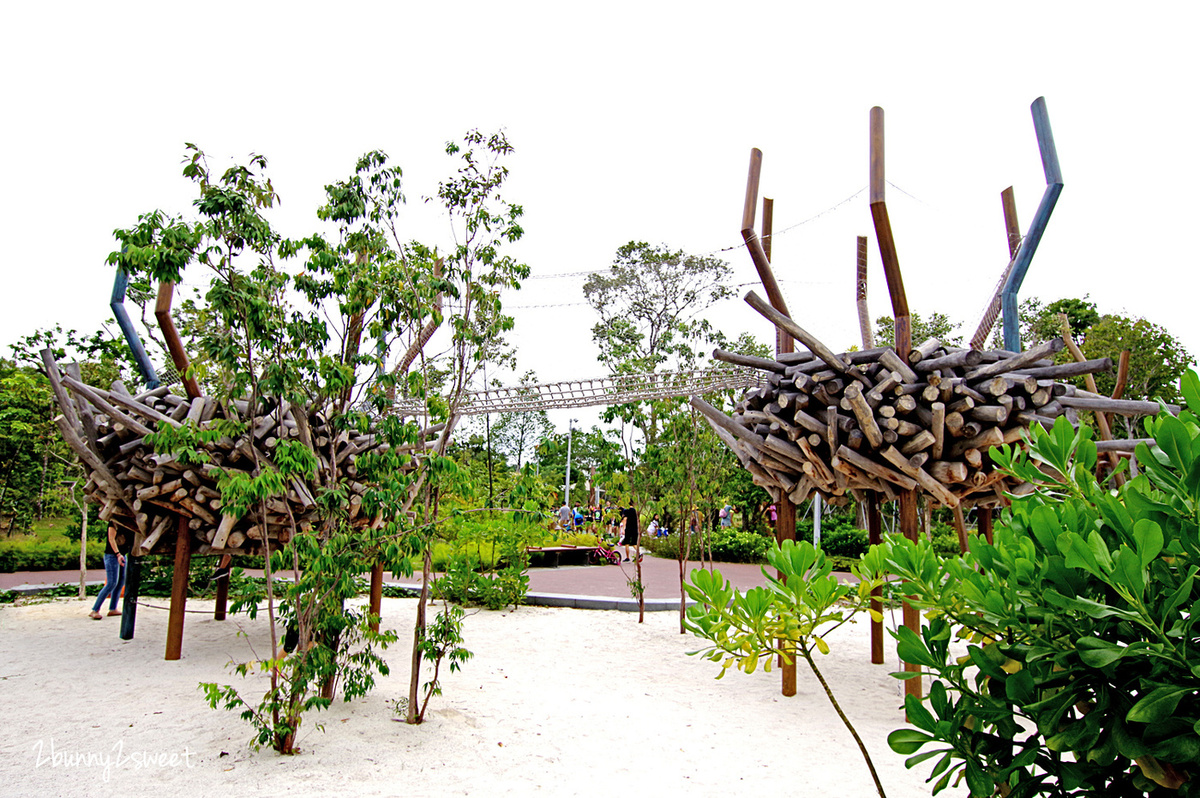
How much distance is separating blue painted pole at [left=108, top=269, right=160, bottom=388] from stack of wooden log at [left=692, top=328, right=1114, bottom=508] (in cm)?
588

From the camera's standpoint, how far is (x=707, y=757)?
4594 millimetres

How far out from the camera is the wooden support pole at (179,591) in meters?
6.68

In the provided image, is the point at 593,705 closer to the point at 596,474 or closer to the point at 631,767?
the point at 631,767

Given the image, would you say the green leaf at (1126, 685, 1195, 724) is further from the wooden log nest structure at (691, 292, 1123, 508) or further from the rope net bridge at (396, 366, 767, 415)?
the rope net bridge at (396, 366, 767, 415)

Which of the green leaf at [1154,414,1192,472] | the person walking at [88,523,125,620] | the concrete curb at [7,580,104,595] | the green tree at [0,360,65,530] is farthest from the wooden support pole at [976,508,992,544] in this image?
the concrete curb at [7,580,104,595]

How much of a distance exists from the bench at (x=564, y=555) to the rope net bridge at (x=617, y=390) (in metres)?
7.55

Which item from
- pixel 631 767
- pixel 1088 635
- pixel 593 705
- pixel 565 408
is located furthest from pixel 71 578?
pixel 1088 635

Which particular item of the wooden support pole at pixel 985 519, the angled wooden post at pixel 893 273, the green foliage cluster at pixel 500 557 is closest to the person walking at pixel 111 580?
the green foliage cluster at pixel 500 557

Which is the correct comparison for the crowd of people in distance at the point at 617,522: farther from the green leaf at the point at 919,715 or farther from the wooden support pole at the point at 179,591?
the green leaf at the point at 919,715

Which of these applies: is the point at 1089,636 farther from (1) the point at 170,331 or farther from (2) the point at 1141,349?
(2) the point at 1141,349

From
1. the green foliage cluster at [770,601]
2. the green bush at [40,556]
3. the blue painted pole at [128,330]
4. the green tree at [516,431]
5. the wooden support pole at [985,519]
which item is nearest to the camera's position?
the green foliage cluster at [770,601]

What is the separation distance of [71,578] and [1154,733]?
620 inches

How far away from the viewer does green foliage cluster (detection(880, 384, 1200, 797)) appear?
1.14 meters

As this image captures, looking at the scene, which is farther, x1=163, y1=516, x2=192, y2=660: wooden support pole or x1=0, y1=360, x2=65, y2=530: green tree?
x1=0, y1=360, x2=65, y2=530: green tree
